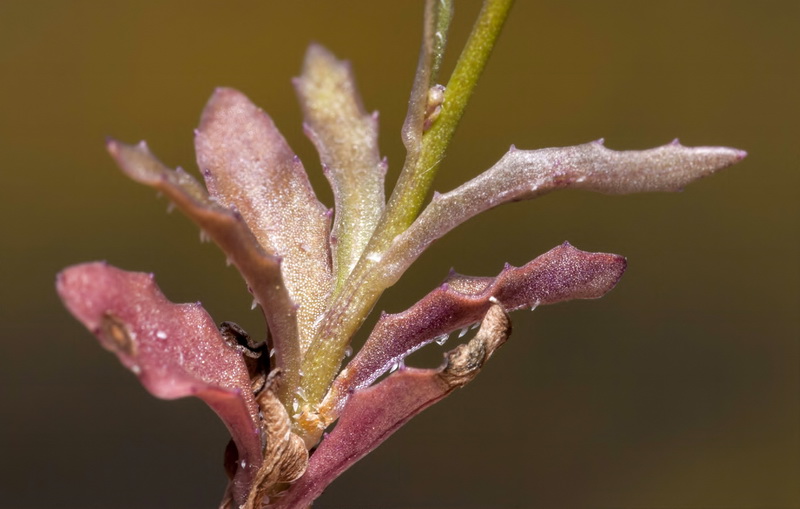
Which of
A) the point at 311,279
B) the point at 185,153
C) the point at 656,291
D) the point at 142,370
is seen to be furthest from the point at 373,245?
the point at 656,291

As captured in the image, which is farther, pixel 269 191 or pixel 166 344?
pixel 269 191

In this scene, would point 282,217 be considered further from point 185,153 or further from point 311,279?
point 185,153

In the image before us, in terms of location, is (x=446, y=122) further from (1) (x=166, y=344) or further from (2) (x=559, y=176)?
(1) (x=166, y=344)

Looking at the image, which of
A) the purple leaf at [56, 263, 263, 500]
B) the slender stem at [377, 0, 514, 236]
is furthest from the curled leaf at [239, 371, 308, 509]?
the slender stem at [377, 0, 514, 236]

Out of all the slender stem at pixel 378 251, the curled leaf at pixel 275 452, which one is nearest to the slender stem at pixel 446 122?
the slender stem at pixel 378 251

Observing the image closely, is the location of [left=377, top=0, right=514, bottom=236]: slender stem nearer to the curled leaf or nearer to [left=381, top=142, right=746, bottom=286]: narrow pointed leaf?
[left=381, top=142, right=746, bottom=286]: narrow pointed leaf

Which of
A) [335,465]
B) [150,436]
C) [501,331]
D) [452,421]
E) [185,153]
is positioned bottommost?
[150,436]

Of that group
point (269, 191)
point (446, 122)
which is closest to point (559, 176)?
point (446, 122)
